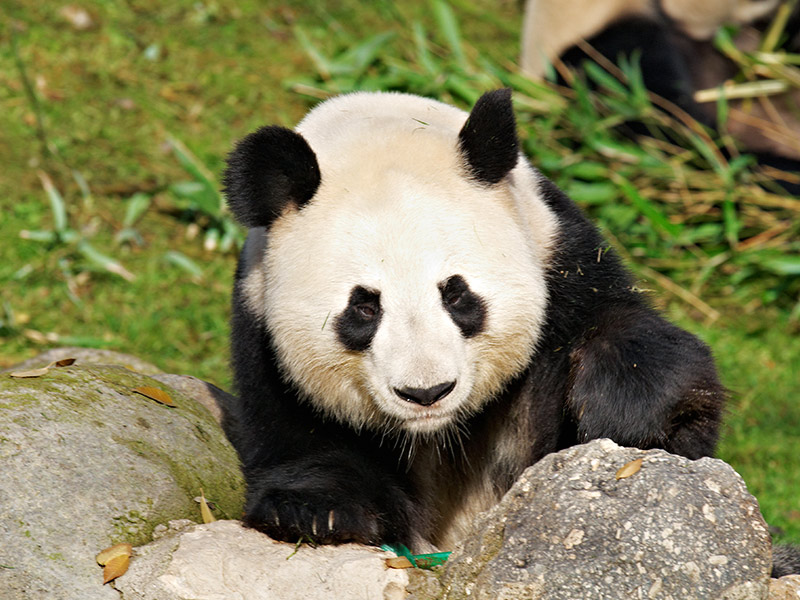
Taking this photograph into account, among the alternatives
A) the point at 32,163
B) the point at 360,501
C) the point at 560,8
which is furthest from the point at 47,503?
the point at 560,8

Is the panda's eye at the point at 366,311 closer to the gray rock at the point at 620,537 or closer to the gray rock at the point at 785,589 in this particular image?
the gray rock at the point at 620,537

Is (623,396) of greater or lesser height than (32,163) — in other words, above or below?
above

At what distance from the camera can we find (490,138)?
2.84 m

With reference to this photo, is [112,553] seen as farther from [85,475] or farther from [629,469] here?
[629,469]

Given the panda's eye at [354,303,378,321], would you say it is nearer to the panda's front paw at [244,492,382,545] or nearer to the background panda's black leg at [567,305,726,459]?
the panda's front paw at [244,492,382,545]

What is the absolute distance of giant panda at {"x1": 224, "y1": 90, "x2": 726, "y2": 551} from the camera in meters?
2.68

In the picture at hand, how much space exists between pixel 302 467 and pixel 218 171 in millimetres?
3959

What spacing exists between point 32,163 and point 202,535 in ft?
14.9

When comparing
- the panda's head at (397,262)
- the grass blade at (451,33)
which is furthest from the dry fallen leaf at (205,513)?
the grass blade at (451,33)

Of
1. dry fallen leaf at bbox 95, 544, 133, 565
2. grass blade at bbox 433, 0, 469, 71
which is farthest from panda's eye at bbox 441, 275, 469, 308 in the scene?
grass blade at bbox 433, 0, 469, 71

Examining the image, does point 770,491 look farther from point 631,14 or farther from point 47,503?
point 631,14

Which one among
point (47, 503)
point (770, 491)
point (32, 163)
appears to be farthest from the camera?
point (32, 163)

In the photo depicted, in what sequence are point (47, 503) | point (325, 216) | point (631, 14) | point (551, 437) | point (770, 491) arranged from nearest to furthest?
1. point (47, 503)
2. point (325, 216)
3. point (551, 437)
4. point (770, 491)
5. point (631, 14)

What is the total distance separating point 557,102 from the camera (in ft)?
22.5
